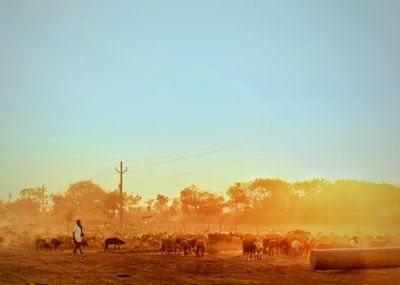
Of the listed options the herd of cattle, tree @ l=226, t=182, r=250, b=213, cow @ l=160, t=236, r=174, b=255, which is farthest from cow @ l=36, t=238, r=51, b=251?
tree @ l=226, t=182, r=250, b=213

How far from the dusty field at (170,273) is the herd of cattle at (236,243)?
16.4 ft

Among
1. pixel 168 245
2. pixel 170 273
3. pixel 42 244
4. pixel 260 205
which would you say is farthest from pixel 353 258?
pixel 260 205

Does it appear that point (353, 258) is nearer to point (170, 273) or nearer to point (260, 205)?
point (170, 273)

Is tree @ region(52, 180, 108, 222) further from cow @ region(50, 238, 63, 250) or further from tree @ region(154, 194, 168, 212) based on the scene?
Answer: cow @ region(50, 238, 63, 250)

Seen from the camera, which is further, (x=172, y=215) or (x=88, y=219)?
(x=172, y=215)

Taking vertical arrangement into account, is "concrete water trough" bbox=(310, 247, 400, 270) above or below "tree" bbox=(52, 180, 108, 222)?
below

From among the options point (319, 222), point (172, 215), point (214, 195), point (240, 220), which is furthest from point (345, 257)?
point (172, 215)

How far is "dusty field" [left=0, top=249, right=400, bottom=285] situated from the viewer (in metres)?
16.7

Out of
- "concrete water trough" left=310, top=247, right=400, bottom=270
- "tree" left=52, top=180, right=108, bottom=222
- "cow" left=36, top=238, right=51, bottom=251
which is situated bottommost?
"cow" left=36, top=238, right=51, bottom=251

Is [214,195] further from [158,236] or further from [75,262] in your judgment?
[75,262]

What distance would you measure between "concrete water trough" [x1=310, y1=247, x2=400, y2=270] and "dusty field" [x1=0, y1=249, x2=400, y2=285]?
0.35 metres

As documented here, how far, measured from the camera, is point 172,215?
10300cm

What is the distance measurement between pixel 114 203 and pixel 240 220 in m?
26.8

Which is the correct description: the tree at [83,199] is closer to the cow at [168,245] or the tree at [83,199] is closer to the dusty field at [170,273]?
the cow at [168,245]
